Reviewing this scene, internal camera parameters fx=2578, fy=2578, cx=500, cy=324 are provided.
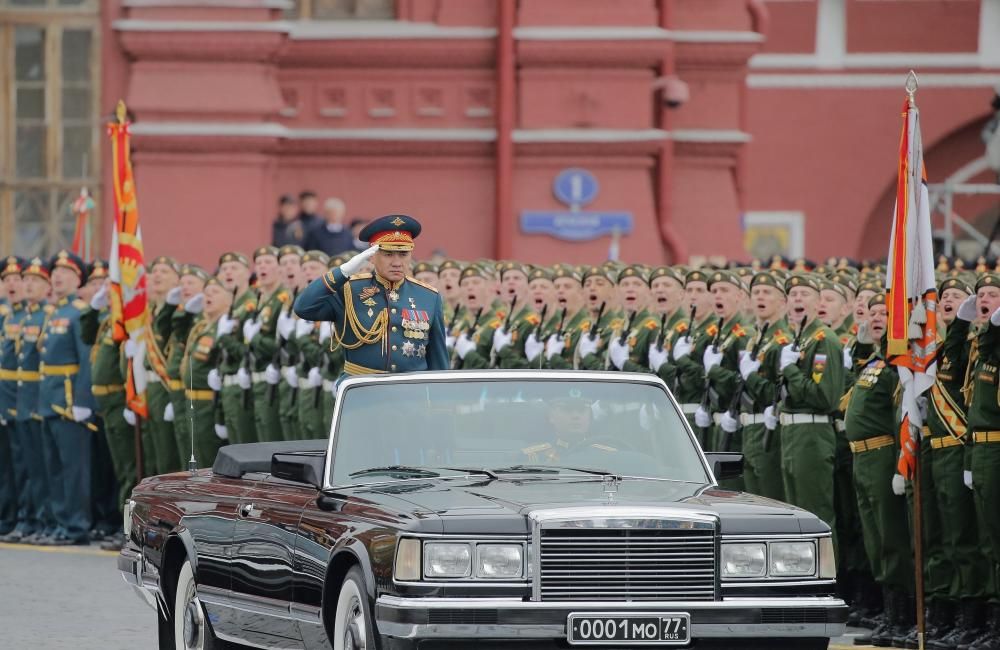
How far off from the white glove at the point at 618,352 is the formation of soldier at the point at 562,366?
19 mm

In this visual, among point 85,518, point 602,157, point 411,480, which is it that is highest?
point 602,157

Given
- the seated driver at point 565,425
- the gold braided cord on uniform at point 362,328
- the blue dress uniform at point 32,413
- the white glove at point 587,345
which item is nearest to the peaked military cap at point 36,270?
the blue dress uniform at point 32,413

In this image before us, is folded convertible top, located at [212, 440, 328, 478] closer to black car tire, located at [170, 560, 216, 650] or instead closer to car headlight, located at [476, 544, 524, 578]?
black car tire, located at [170, 560, 216, 650]

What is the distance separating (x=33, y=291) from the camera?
20094 mm

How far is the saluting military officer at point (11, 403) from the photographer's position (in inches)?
791

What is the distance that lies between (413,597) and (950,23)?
3152 centimetres

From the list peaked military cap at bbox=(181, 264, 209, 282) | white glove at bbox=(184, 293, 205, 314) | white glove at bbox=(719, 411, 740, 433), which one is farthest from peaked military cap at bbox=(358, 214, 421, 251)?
peaked military cap at bbox=(181, 264, 209, 282)

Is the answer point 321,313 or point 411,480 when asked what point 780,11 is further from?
point 411,480

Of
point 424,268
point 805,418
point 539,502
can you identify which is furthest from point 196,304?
point 539,502

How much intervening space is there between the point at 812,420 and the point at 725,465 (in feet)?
14.7

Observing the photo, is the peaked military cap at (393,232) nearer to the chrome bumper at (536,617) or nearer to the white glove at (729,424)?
the white glove at (729,424)

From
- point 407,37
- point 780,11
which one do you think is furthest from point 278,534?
point 780,11

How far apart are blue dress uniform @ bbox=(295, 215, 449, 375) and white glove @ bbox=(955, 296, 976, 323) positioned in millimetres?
2707

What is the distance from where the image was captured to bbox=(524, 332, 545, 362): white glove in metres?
18.4
